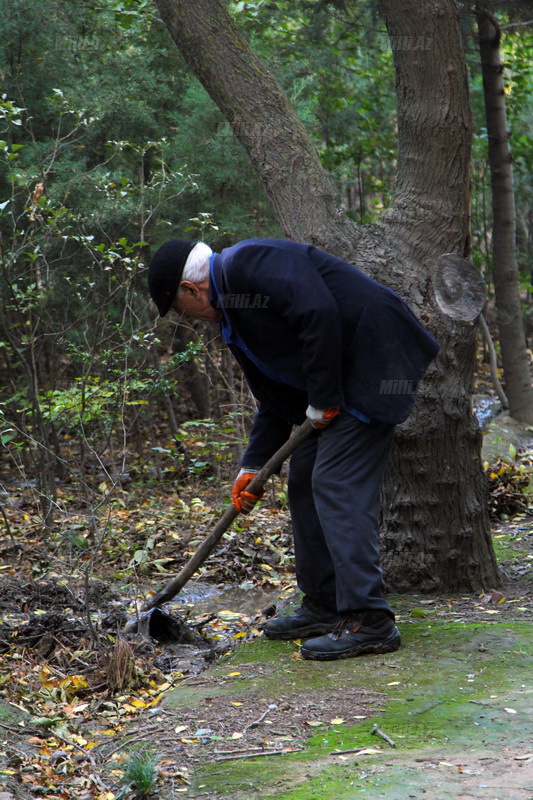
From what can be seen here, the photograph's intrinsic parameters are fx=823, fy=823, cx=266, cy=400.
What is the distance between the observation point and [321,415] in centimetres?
370

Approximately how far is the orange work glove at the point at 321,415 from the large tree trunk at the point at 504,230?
683 centimetres

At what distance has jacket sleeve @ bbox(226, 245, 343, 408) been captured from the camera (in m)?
3.48

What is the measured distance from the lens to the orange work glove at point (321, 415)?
12.1 feet

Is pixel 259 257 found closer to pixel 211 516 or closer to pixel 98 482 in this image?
pixel 211 516

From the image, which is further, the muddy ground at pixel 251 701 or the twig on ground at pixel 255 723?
the twig on ground at pixel 255 723

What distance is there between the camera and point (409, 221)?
14.9ft

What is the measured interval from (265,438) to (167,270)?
3.63ft

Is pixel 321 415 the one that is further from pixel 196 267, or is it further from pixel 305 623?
pixel 305 623

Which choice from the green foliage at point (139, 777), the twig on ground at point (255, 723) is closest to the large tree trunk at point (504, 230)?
the twig on ground at point (255, 723)

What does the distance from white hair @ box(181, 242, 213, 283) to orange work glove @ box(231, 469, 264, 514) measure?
110 cm

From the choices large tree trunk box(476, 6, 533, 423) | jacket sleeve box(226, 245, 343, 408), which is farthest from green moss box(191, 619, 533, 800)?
large tree trunk box(476, 6, 533, 423)

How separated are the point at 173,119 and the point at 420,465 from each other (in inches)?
232

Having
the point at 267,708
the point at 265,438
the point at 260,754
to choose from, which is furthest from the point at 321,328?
the point at 260,754

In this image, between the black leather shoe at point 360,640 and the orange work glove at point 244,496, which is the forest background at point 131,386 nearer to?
the black leather shoe at point 360,640
